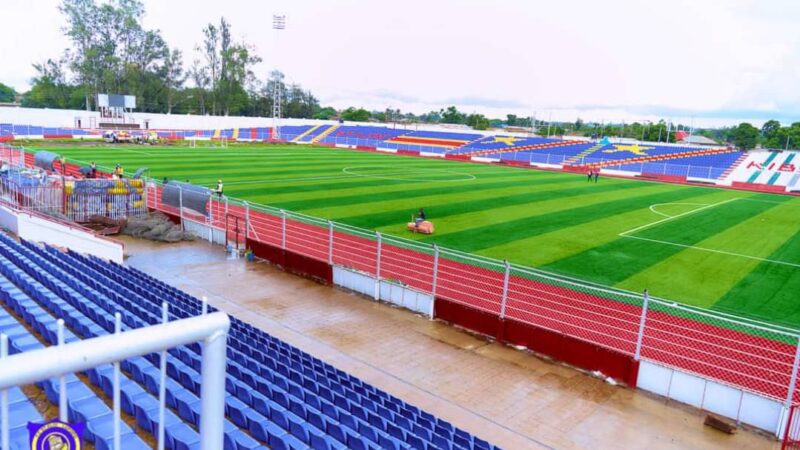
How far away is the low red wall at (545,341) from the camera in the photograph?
450 inches

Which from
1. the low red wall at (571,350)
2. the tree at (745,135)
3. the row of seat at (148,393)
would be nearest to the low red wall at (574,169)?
the low red wall at (571,350)

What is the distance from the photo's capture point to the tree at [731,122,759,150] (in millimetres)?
114000

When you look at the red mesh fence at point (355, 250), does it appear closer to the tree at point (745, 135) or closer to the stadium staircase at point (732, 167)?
the stadium staircase at point (732, 167)

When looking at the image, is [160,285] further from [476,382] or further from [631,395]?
[631,395]

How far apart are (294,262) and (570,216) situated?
16774 millimetres

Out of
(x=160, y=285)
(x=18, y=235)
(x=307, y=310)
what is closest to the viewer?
(x=160, y=285)

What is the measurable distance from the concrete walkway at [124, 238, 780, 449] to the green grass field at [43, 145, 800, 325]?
22.3 ft

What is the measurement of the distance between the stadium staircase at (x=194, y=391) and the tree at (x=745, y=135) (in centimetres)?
12565

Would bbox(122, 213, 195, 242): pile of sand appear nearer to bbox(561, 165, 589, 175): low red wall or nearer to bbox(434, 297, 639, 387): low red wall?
bbox(434, 297, 639, 387): low red wall

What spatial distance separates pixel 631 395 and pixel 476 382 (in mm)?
3092

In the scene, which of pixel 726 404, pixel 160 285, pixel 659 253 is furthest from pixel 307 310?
pixel 659 253

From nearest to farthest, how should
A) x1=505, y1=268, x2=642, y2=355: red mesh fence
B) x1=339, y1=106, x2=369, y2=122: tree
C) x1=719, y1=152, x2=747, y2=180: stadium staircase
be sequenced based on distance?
x1=505, y1=268, x2=642, y2=355: red mesh fence → x1=719, y1=152, x2=747, y2=180: stadium staircase → x1=339, y1=106, x2=369, y2=122: tree

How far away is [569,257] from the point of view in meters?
20.4

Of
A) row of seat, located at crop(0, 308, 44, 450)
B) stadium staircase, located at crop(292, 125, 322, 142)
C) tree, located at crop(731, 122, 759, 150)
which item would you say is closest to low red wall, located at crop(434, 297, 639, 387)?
row of seat, located at crop(0, 308, 44, 450)
